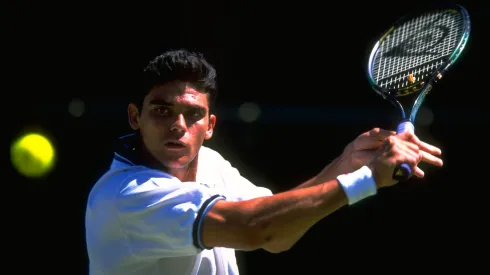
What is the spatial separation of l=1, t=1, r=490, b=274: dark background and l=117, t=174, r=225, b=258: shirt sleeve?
2431mm

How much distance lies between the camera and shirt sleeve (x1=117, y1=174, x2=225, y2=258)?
313 cm

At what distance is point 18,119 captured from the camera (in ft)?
18.8

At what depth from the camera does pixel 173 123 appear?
3.46 meters

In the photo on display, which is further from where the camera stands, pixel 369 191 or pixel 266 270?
pixel 266 270

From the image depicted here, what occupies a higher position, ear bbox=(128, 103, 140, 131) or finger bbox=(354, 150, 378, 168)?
ear bbox=(128, 103, 140, 131)

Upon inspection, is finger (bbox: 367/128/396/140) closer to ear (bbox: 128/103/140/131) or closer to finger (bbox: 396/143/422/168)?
finger (bbox: 396/143/422/168)

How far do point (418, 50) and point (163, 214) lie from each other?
1.44 m

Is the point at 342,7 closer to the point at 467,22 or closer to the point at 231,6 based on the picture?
the point at 231,6

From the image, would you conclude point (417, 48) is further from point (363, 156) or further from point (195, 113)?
point (195, 113)

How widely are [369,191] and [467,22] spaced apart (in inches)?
42.9

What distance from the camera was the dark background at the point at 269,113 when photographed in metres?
5.67

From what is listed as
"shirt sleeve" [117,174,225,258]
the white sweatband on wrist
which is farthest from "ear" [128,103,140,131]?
the white sweatband on wrist

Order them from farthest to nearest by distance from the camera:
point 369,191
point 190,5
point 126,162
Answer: point 190,5 → point 126,162 → point 369,191

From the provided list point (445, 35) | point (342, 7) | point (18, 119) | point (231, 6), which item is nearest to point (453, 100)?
point (342, 7)
